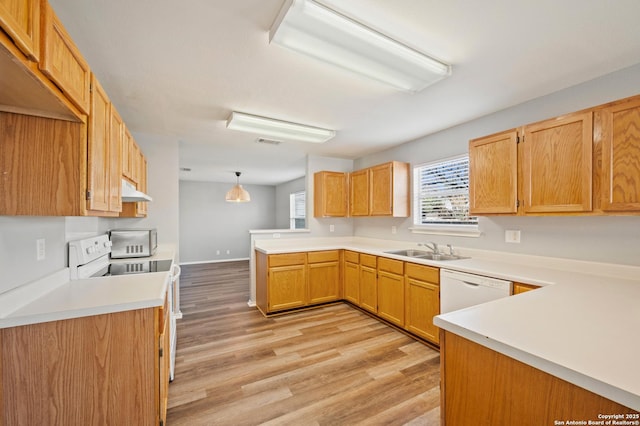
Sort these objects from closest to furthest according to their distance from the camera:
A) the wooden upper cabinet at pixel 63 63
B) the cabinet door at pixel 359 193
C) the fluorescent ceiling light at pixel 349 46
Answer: the wooden upper cabinet at pixel 63 63 < the fluorescent ceiling light at pixel 349 46 < the cabinet door at pixel 359 193

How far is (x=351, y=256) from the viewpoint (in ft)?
12.6

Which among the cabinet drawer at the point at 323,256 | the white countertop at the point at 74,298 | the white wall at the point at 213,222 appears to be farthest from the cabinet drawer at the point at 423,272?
the white wall at the point at 213,222

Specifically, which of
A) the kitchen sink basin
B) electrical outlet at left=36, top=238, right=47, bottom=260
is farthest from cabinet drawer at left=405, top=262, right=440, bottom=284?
electrical outlet at left=36, top=238, right=47, bottom=260

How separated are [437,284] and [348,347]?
42.7 inches

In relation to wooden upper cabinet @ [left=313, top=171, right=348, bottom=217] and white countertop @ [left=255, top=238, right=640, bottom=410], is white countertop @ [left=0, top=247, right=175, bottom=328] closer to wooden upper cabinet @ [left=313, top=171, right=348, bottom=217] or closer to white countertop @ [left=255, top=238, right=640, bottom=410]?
white countertop @ [left=255, top=238, right=640, bottom=410]

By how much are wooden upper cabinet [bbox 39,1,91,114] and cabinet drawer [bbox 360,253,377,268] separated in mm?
3022

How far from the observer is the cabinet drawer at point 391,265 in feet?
9.80

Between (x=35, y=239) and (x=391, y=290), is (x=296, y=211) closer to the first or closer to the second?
(x=391, y=290)

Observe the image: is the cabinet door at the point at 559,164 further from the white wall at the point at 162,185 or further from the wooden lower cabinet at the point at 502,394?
the white wall at the point at 162,185

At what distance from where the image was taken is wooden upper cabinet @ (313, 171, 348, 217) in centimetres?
435

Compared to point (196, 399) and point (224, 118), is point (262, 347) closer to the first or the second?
point (196, 399)

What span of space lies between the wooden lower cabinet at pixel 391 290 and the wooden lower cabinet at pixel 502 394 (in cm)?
192

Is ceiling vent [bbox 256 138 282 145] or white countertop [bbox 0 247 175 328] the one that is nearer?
white countertop [bbox 0 247 175 328]

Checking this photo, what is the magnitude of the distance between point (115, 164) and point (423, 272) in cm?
281
